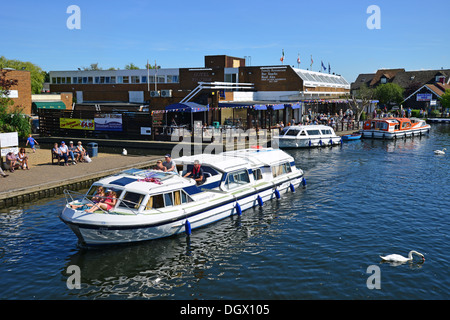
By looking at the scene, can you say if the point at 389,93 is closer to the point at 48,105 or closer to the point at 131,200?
the point at 48,105

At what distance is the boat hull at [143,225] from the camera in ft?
47.2

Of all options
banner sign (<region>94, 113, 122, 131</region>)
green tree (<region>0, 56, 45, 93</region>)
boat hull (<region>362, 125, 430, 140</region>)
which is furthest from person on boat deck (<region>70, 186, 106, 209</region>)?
green tree (<region>0, 56, 45, 93</region>)

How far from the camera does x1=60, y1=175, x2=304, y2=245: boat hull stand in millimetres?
14375

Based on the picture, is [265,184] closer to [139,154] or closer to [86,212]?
[86,212]

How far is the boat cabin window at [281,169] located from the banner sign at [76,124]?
24.6 m

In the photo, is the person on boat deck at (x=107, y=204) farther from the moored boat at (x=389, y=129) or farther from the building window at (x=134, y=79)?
the building window at (x=134, y=79)

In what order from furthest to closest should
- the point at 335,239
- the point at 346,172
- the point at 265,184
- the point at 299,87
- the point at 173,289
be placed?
1. the point at 299,87
2. the point at 346,172
3. the point at 265,184
4. the point at 335,239
5. the point at 173,289

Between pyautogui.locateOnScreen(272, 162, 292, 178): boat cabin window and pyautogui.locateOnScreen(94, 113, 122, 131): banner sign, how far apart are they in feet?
70.0

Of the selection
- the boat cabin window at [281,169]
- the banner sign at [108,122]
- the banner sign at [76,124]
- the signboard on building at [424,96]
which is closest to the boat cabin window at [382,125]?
the boat cabin window at [281,169]

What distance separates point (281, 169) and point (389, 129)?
31.4 m

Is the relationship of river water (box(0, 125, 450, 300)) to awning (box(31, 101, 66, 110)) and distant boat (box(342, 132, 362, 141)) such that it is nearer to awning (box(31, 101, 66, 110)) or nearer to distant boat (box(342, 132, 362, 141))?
distant boat (box(342, 132, 362, 141))

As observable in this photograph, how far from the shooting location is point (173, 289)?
40.9 ft
